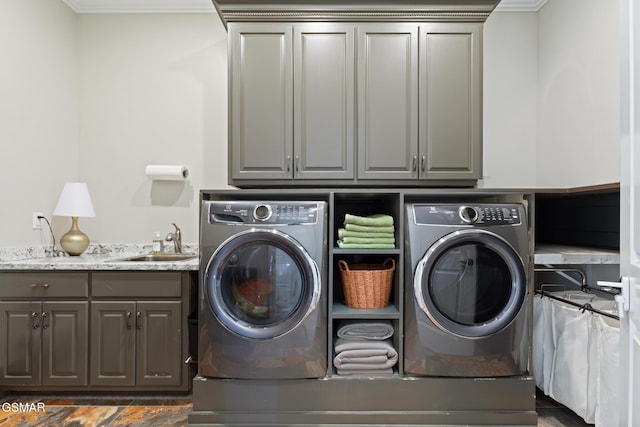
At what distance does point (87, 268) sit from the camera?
2277mm

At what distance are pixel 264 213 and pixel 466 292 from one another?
1.15 metres

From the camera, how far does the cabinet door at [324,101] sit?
2.36m

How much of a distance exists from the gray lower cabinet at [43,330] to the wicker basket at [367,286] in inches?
59.5

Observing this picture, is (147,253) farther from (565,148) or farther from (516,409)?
(565,148)

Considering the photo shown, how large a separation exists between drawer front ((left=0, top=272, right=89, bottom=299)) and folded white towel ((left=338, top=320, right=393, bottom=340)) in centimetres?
150

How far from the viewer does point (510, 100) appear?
2.96 m

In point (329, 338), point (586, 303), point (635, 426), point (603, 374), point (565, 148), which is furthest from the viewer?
point (565, 148)

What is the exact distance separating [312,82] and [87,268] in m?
1.70

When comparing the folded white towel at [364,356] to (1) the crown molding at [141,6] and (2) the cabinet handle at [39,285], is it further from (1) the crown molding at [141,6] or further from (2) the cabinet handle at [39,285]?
(1) the crown molding at [141,6]

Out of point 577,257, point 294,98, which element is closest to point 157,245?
point 294,98

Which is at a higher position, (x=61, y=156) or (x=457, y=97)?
(x=457, y=97)

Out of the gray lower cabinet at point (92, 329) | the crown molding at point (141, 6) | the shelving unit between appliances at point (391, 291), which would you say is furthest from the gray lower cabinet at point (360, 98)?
the gray lower cabinet at point (92, 329)

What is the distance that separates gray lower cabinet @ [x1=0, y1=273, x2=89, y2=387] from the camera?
2.27 meters

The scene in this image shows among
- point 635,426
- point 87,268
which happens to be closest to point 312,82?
point 87,268
